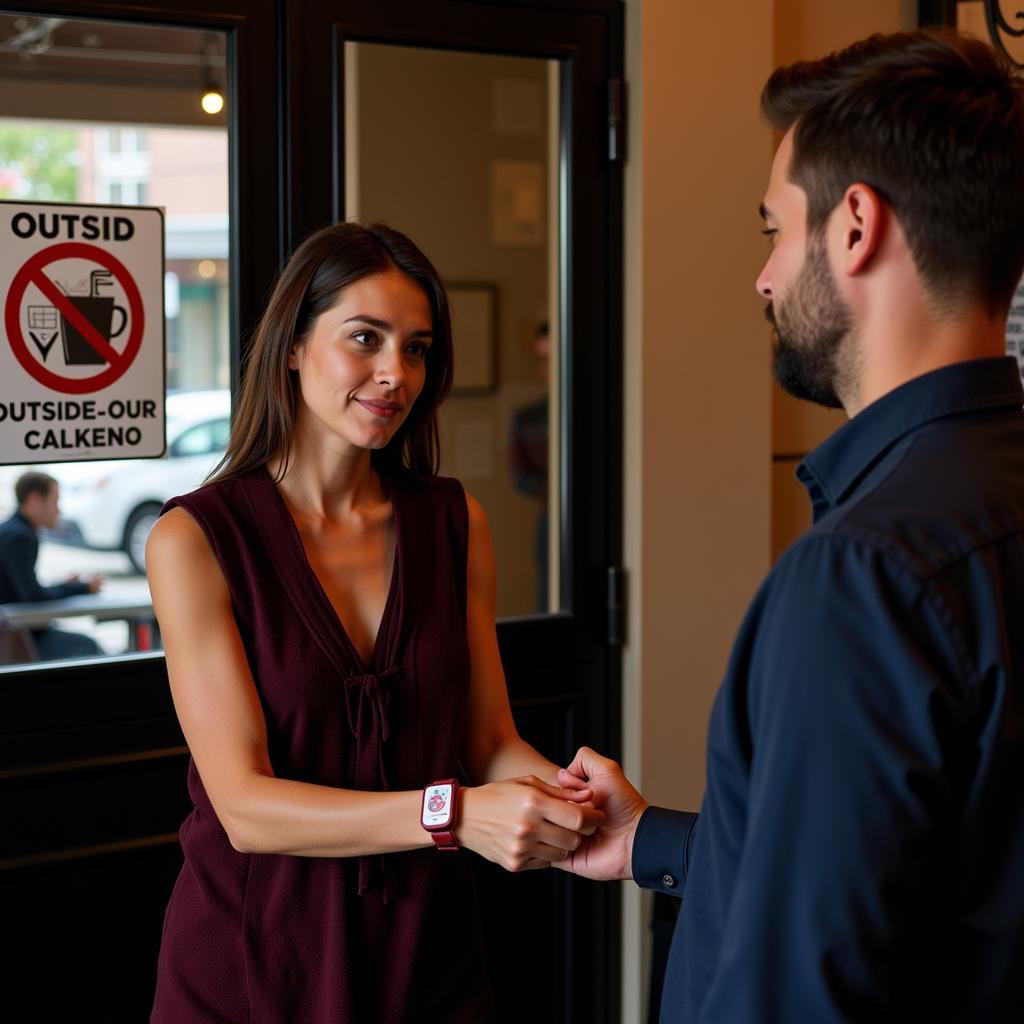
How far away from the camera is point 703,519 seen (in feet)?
9.16

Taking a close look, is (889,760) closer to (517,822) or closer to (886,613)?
(886,613)

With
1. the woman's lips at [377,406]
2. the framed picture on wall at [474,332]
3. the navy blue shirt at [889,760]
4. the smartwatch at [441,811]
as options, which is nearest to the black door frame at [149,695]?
the woman's lips at [377,406]

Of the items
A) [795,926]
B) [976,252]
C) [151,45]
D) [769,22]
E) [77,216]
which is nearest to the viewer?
[795,926]

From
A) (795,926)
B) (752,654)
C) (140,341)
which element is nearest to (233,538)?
(140,341)

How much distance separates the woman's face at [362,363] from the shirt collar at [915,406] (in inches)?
33.8

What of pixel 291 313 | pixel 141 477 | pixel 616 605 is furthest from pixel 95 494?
pixel 616 605

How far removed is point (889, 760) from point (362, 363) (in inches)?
43.8

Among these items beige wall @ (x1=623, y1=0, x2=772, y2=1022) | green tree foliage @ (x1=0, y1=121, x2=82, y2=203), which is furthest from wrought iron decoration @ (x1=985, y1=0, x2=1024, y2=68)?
green tree foliage @ (x1=0, y1=121, x2=82, y2=203)

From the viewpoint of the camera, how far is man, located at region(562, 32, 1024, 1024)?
0.92 m

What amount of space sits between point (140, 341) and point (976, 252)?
5.33ft

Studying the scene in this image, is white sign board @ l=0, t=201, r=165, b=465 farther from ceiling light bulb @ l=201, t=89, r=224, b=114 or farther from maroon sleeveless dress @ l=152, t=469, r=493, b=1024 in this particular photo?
maroon sleeveless dress @ l=152, t=469, r=493, b=1024

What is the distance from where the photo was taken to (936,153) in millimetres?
1069

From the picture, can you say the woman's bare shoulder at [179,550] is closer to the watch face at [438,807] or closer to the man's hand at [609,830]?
the watch face at [438,807]

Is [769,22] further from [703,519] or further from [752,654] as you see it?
[752,654]
